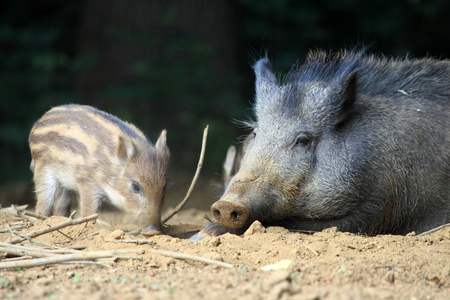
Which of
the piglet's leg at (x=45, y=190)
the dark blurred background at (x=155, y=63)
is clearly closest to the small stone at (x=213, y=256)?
the piglet's leg at (x=45, y=190)

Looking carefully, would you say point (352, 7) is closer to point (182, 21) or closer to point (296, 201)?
point (182, 21)

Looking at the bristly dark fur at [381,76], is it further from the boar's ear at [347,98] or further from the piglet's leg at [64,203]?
the piglet's leg at [64,203]

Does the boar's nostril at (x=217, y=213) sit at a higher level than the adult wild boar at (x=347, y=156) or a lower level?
lower

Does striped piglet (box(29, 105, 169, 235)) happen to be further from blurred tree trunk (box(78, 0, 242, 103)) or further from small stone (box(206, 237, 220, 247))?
blurred tree trunk (box(78, 0, 242, 103))

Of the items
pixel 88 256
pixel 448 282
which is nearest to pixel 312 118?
pixel 448 282

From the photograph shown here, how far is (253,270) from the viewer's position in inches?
105

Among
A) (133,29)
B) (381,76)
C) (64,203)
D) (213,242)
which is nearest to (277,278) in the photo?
(213,242)

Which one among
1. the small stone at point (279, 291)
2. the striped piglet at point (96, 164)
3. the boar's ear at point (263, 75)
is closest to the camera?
the small stone at point (279, 291)

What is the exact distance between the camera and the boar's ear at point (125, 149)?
14.0ft

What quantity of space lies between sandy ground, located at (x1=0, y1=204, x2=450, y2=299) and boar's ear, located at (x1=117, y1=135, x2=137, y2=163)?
87 centimetres

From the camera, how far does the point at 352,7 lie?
909 cm

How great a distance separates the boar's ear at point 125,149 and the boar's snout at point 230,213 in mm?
1141

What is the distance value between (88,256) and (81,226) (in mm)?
910

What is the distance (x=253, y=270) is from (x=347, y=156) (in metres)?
1.52
